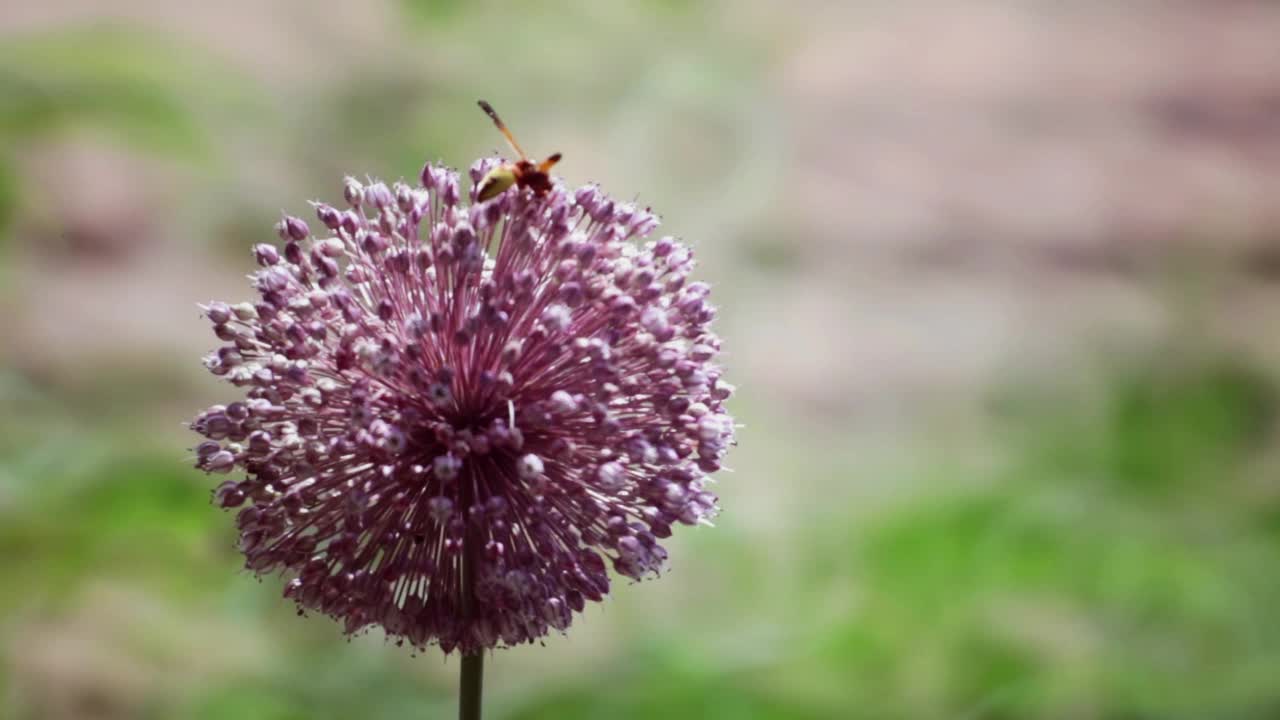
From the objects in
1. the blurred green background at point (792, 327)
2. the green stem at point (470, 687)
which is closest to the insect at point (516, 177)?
the green stem at point (470, 687)

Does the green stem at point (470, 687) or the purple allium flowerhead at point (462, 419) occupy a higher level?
→ the purple allium flowerhead at point (462, 419)

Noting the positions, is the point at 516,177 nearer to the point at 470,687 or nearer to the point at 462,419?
the point at 462,419

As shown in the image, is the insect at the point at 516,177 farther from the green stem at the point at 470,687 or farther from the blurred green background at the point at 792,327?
the blurred green background at the point at 792,327

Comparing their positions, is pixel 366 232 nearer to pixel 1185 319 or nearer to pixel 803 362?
pixel 803 362

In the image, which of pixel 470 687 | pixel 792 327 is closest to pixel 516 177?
pixel 470 687

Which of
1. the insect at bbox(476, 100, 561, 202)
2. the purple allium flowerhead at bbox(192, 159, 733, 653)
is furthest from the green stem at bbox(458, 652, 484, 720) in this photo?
the insect at bbox(476, 100, 561, 202)

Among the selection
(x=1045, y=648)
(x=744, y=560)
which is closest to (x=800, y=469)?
(x=744, y=560)

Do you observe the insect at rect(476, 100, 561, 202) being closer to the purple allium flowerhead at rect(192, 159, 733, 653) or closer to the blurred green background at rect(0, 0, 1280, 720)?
the purple allium flowerhead at rect(192, 159, 733, 653)
